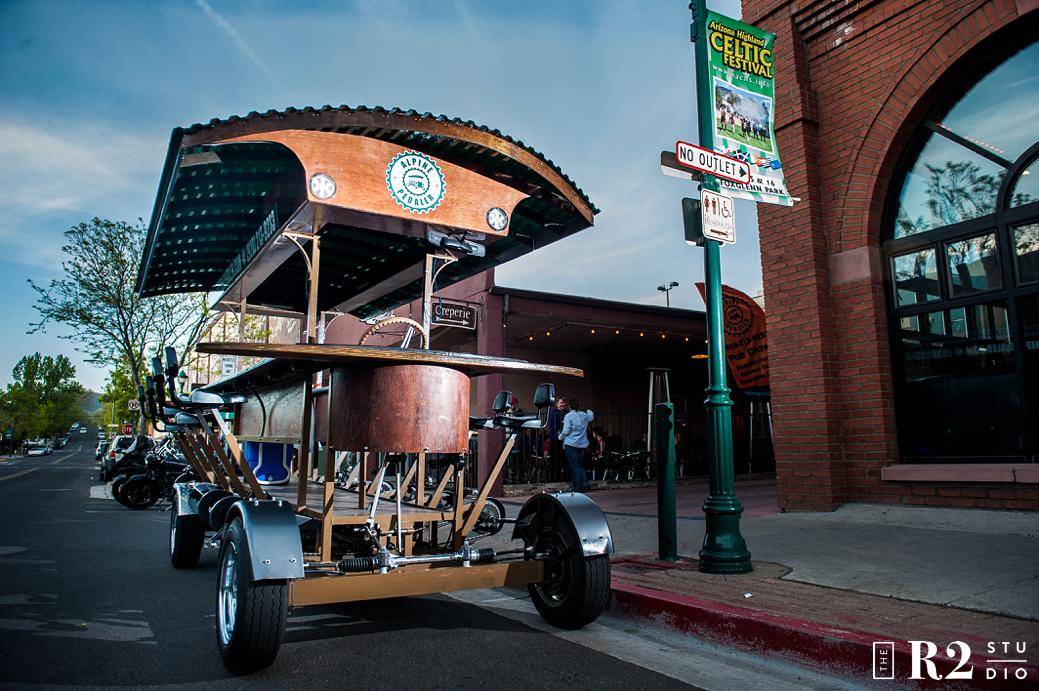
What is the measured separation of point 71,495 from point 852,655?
62.2 ft

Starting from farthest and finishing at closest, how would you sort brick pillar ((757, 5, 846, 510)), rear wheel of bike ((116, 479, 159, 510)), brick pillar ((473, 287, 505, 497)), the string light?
the string light → brick pillar ((473, 287, 505, 497)) → rear wheel of bike ((116, 479, 159, 510)) → brick pillar ((757, 5, 846, 510))

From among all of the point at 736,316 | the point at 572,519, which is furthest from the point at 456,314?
the point at 572,519

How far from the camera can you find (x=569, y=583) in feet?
13.6

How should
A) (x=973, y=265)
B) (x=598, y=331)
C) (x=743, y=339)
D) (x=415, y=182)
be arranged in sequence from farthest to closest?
(x=598, y=331) < (x=743, y=339) < (x=973, y=265) < (x=415, y=182)

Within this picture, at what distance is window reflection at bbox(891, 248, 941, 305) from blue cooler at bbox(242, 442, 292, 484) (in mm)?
6952

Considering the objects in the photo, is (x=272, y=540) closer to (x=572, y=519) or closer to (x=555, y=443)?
(x=572, y=519)

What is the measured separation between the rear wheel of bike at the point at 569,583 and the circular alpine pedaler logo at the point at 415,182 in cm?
258

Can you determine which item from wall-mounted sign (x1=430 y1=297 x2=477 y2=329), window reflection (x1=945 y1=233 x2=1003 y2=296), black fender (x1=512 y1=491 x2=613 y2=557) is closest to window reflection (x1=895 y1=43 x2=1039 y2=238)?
window reflection (x1=945 y1=233 x2=1003 y2=296)

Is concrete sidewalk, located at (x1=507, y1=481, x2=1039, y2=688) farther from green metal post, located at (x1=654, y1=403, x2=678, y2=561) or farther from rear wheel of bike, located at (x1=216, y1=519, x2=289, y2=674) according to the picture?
rear wheel of bike, located at (x1=216, y1=519, x2=289, y2=674)

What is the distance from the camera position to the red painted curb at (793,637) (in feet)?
9.86

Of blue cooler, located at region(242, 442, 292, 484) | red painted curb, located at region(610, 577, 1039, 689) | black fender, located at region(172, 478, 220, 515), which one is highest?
blue cooler, located at region(242, 442, 292, 484)

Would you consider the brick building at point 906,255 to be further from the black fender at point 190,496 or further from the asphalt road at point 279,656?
the black fender at point 190,496

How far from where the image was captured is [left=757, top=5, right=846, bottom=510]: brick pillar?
7.54 metres

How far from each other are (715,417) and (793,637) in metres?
2.12
